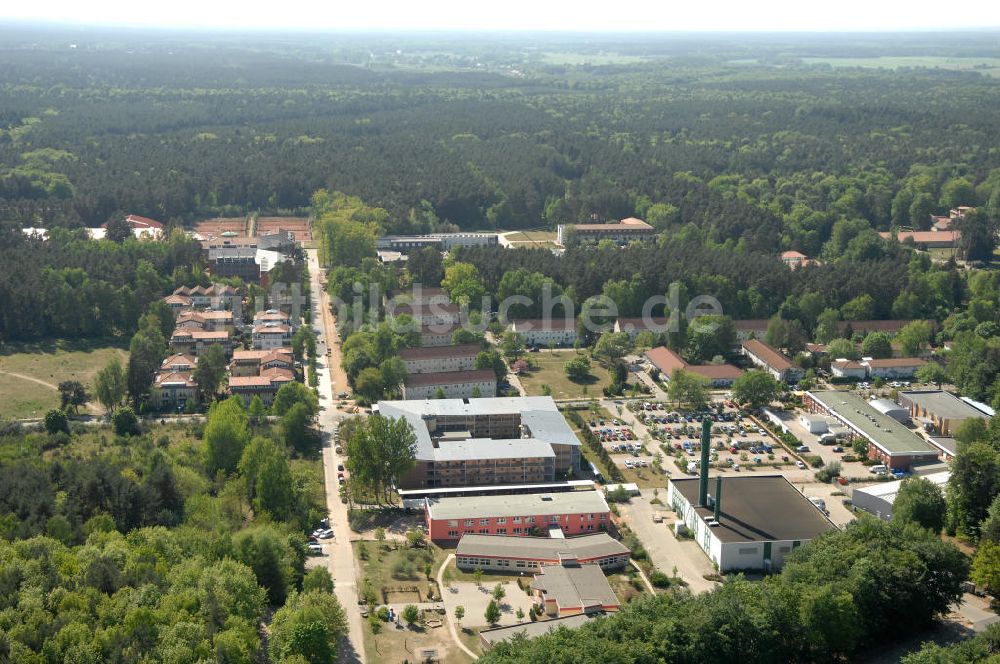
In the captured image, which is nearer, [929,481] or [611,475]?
[929,481]

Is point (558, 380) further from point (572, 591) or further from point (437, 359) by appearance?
point (572, 591)

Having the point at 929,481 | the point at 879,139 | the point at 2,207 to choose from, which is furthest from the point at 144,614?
the point at 879,139

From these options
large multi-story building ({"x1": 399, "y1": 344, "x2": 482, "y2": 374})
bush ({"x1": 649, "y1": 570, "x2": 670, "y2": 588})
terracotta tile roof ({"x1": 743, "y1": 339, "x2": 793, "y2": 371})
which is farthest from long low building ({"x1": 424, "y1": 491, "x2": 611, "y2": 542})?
terracotta tile roof ({"x1": 743, "y1": 339, "x2": 793, "y2": 371})

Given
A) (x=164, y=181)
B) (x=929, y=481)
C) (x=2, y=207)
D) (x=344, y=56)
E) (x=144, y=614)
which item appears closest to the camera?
(x=144, y=614)

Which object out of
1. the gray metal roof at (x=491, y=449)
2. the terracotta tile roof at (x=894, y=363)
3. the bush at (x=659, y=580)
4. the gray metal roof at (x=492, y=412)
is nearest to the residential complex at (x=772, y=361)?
the terracotta tile roof at (x=894, y=363)

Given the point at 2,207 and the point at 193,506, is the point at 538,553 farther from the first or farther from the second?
the point at 2,207

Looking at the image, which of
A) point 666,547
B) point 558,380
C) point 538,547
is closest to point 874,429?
point 666,547
